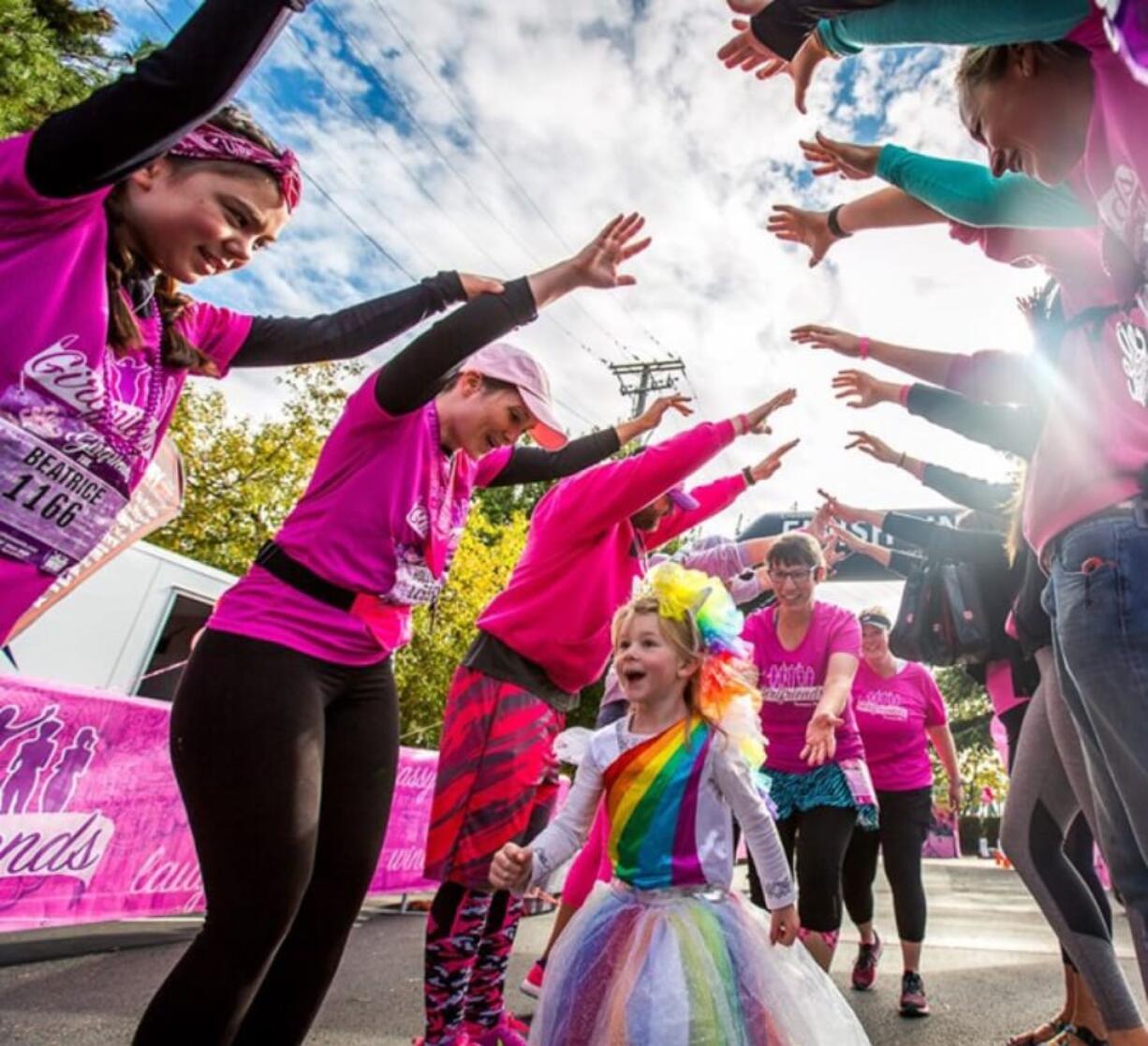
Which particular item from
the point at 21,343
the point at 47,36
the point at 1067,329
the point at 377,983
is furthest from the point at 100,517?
the point at 47,36

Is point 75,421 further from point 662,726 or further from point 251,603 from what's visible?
point 662,726

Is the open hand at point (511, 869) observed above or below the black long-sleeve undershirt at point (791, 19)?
below

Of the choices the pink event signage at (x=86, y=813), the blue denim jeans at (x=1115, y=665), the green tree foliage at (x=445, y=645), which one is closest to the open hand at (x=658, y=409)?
the blue denim jeans at (x=1115, y=665)

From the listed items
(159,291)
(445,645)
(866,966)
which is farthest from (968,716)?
(159,291)

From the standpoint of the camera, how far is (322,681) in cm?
159

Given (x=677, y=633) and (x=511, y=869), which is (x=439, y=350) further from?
(x=677, y=633)

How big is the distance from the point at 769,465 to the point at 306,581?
9.06 ft

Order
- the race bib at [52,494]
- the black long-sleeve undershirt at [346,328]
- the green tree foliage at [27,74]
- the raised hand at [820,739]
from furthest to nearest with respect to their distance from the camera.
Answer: the green tree foliage at [27,74] → the raised hand at [820,739] → the black long-sleeve undershirt at [346,328] → the race bib at [52,494]

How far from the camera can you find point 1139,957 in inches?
49.2

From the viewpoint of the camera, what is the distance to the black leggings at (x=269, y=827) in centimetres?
128

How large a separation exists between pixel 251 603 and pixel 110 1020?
228cm

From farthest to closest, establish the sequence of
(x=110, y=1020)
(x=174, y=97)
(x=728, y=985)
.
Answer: (x=110, y=1020) < (x=728, y=985) < (x=174, y=97)

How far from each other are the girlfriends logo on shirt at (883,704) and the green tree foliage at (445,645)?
12158 mm

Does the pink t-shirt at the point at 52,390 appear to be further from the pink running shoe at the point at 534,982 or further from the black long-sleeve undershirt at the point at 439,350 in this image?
the pink running shoe at the point at 534,982
